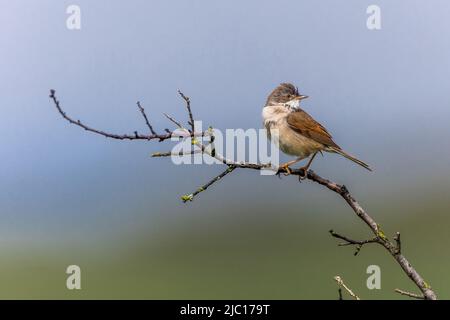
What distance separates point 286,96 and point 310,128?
88 cm

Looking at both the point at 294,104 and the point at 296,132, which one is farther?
the point at 294,104

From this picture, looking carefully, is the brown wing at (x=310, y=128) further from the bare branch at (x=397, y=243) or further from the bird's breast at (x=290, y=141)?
the bare branch at (x=397, y=243)

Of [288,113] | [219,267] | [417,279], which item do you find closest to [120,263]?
A: [219,267]

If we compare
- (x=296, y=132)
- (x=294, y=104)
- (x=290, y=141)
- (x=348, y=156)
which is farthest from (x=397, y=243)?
(x=294, y=104)

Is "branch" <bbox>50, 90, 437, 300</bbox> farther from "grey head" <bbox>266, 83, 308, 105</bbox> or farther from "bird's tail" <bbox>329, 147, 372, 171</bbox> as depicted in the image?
"grey head" <bbox>266, 83, 308, 105</bbox>

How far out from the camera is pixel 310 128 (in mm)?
10539

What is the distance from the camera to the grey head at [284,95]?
1116 cm

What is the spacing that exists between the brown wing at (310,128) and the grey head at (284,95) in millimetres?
390

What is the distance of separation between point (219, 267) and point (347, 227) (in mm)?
5953

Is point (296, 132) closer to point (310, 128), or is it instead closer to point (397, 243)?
point (310, 128)

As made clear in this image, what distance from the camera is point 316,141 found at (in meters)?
10.4

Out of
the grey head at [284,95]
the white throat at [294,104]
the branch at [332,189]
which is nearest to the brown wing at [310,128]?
the white throat at [294,104]

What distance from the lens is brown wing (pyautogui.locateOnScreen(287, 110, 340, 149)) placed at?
10.4 meters
